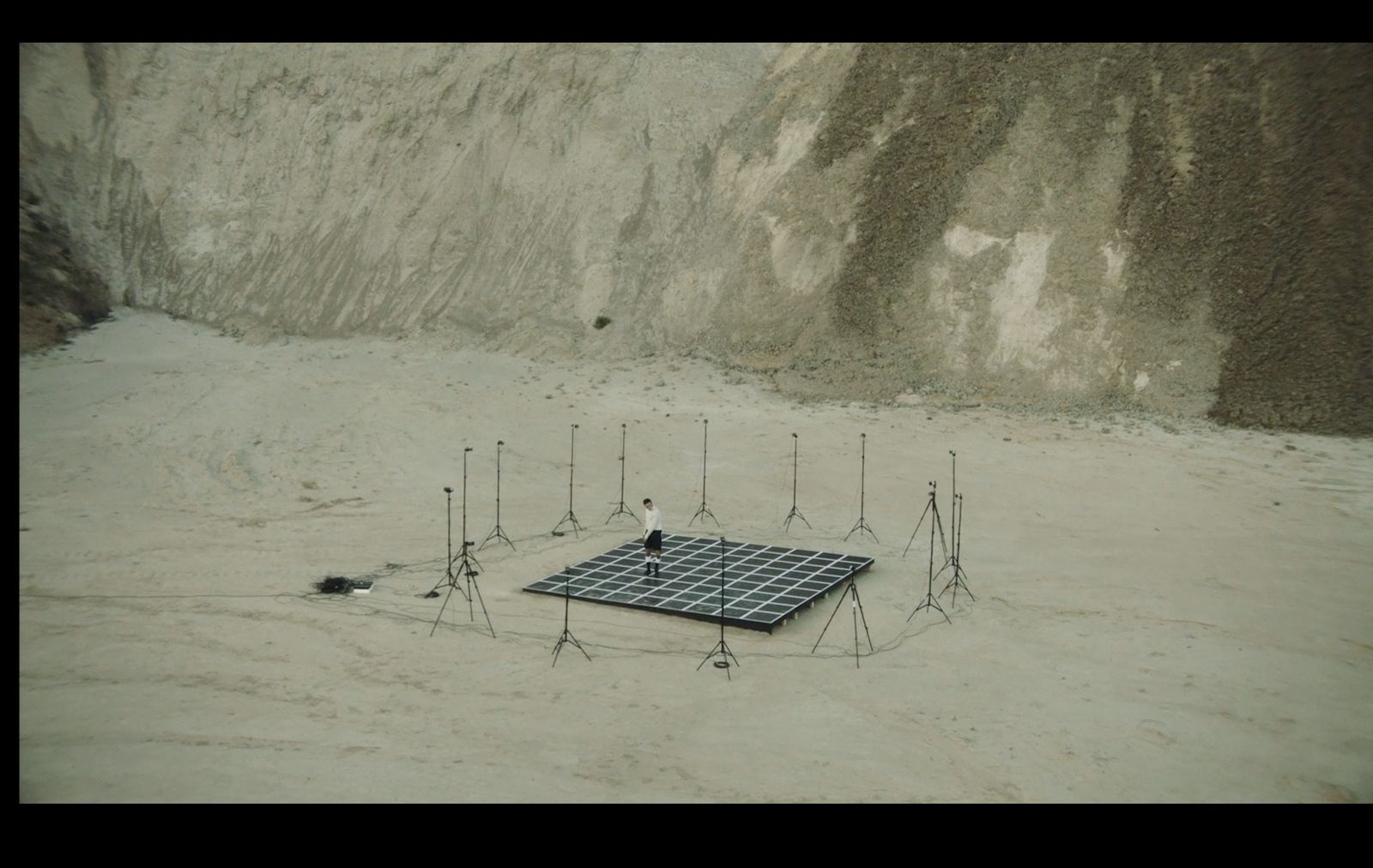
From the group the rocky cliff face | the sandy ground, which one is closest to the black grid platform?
the sandy ground

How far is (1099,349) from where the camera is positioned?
24.1 meters

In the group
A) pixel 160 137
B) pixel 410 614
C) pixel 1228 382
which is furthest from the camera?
pixel 160 137

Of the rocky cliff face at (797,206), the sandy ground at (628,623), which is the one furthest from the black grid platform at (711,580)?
the rocky cliff face at (797,206)

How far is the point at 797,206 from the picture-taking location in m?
28.6

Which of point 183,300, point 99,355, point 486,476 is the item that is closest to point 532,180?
point 183,300

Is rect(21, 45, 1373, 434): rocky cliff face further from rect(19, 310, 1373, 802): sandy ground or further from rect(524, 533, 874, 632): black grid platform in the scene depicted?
rect(524, 533, 874, 632): black grid platform

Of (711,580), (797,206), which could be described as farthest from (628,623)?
(797,206)

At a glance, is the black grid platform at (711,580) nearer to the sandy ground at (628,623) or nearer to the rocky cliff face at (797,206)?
the sandy ground at (628,623)

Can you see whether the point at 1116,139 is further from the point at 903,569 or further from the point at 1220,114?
the point at 903,569

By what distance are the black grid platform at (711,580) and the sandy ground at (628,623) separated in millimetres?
245

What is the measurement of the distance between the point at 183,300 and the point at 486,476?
12.3m

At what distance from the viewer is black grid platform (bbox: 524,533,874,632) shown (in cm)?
1208

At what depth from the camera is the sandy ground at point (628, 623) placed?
819 centimetres
